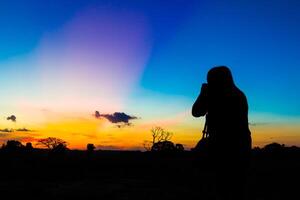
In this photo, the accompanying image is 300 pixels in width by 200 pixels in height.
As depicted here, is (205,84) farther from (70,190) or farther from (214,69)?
(70,190)

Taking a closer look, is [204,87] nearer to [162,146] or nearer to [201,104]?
[201,104]

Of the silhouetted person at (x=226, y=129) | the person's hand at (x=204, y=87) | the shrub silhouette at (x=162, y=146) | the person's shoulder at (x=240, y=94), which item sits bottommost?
the silhouetted person at (x=226, y=129)

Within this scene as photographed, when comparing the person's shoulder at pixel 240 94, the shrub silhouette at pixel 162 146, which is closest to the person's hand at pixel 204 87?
the person's shoulder at pixel 240 94

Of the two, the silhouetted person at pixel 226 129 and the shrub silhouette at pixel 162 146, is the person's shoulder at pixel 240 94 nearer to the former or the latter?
the silhouetted person at pixel 226 129

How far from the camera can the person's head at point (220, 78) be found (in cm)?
666

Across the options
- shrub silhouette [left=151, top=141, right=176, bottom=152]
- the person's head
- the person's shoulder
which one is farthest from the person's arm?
shrub silhouette [left=151, top=141, right=176, bottom=152]

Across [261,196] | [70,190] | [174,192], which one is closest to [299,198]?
[261,196]

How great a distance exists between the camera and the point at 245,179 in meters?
6.47

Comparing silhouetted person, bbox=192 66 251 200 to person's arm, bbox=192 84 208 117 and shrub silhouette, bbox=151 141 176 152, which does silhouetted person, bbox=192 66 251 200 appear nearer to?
person's arm, bbox=192 84 208 117

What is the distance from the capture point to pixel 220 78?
667cm

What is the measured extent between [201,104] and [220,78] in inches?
17.1

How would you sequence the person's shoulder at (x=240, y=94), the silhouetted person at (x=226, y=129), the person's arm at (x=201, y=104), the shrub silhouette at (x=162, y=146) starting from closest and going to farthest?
the silhouetted person at (x=226, y=129)
the person's shoulder at (x=240, y=94)
the person's arm at (x=201, y=104)
the shrub silhouette at (x=162, y=146)

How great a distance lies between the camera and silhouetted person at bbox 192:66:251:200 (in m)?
6.41

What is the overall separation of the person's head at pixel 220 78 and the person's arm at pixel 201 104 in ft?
0.39
